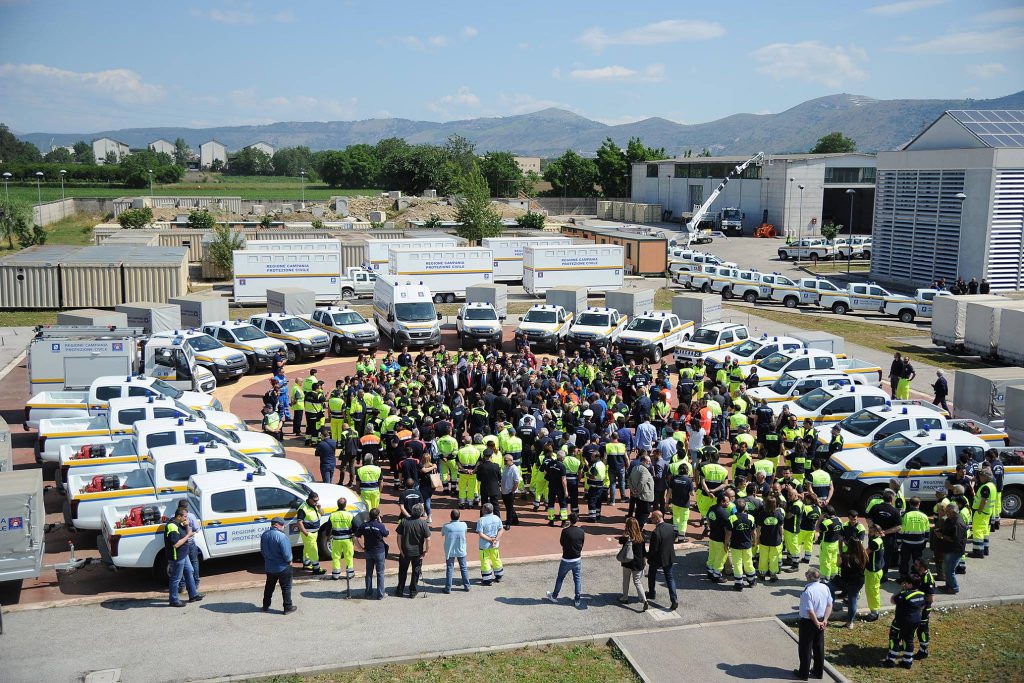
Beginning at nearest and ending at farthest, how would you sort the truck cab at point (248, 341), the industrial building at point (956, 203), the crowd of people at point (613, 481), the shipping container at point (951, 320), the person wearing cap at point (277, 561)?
the person wearing cap at point (277, 561) < the crowd of people at point (613, 481) < the truck cab at point (248, 341) < the shipping container at point (951, 320) < the industrial building at point (956, 203)

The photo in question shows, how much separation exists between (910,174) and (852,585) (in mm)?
41478

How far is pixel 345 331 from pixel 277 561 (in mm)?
18804

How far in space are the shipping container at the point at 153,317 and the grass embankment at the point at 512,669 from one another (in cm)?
2179

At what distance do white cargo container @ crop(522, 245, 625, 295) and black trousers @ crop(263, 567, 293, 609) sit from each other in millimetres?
30461

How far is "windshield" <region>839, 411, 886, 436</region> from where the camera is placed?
732 inches

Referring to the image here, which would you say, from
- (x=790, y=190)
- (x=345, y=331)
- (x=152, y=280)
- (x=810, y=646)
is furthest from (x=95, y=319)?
(x=790, y=190)

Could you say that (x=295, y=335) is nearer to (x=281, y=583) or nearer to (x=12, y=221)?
(x=281, y=583)

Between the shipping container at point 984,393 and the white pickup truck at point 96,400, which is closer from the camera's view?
the white pickup truck at point 96,400

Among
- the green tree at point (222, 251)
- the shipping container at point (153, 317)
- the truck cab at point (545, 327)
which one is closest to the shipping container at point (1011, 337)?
the truck cab at point (545, 327)

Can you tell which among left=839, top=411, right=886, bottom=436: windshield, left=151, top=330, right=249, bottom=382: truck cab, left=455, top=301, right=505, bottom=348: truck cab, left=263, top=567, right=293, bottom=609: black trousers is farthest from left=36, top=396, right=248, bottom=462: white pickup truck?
left=839, top=411, right=886, bottom=436: windshield

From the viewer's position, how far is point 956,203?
44.9 metres

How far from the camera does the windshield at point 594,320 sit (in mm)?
31516

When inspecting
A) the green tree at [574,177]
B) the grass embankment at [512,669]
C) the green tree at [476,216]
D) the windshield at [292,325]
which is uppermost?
the green tree at [574,177]

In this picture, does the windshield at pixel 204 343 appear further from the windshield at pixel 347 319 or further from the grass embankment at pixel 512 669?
the grass embankment at pixel 512 669
